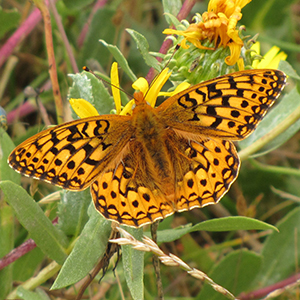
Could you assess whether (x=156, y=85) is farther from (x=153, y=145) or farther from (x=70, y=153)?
(x=70, y=153)

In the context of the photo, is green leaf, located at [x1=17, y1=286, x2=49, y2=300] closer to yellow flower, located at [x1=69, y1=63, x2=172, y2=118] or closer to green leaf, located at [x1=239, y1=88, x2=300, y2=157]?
yellow flower, located at [x1=69, y1=63, x2=172, y2=118]

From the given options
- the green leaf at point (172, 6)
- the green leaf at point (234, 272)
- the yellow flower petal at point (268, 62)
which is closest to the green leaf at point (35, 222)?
the green leaf at point (234, 272)

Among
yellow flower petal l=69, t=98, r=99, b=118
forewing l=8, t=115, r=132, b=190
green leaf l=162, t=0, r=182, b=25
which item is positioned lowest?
forewing l=8, t=115, r=132, b=190

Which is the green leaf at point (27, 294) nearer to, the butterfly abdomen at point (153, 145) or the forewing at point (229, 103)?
the butterfly abdomen at point (153, 145)

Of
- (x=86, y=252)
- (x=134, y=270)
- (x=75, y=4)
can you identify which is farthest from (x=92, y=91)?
(x=75, y=4)

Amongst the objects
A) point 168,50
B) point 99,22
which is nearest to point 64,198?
point 168,50

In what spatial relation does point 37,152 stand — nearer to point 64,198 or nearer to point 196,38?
point 64,198

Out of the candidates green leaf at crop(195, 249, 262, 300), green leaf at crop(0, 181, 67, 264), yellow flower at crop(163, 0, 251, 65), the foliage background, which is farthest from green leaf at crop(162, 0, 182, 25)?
green leaf at crop(195, 249, 262, 300)
